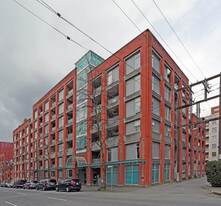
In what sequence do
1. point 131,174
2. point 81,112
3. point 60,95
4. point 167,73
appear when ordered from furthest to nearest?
point 60,95 < point 81,112 < point 167,73 < point 131,174

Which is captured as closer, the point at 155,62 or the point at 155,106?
the point at 155,106

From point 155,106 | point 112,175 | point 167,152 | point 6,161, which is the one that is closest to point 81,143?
point 112,175

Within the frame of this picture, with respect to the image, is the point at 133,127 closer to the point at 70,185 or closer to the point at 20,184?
the point at 70,185

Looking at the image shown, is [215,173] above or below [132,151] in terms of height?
below

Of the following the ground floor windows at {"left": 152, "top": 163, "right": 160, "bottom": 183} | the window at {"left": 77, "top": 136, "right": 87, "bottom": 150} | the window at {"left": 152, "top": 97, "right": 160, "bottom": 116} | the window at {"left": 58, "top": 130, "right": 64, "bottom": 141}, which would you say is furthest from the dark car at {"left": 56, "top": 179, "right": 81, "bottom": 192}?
the window at {"left": 58, "top": 130, "right": 64, "bottom": 141}

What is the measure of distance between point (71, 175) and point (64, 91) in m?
15.8

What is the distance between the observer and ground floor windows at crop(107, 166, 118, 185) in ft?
115

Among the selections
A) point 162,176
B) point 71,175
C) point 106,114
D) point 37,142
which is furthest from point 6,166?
point 162,176

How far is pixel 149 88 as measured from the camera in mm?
32344

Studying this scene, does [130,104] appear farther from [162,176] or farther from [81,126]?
[81,126]

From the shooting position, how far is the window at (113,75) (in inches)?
1473

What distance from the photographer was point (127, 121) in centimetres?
3425

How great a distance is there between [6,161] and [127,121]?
83.1m

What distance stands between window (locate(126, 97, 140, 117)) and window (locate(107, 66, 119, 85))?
14.5 feet
